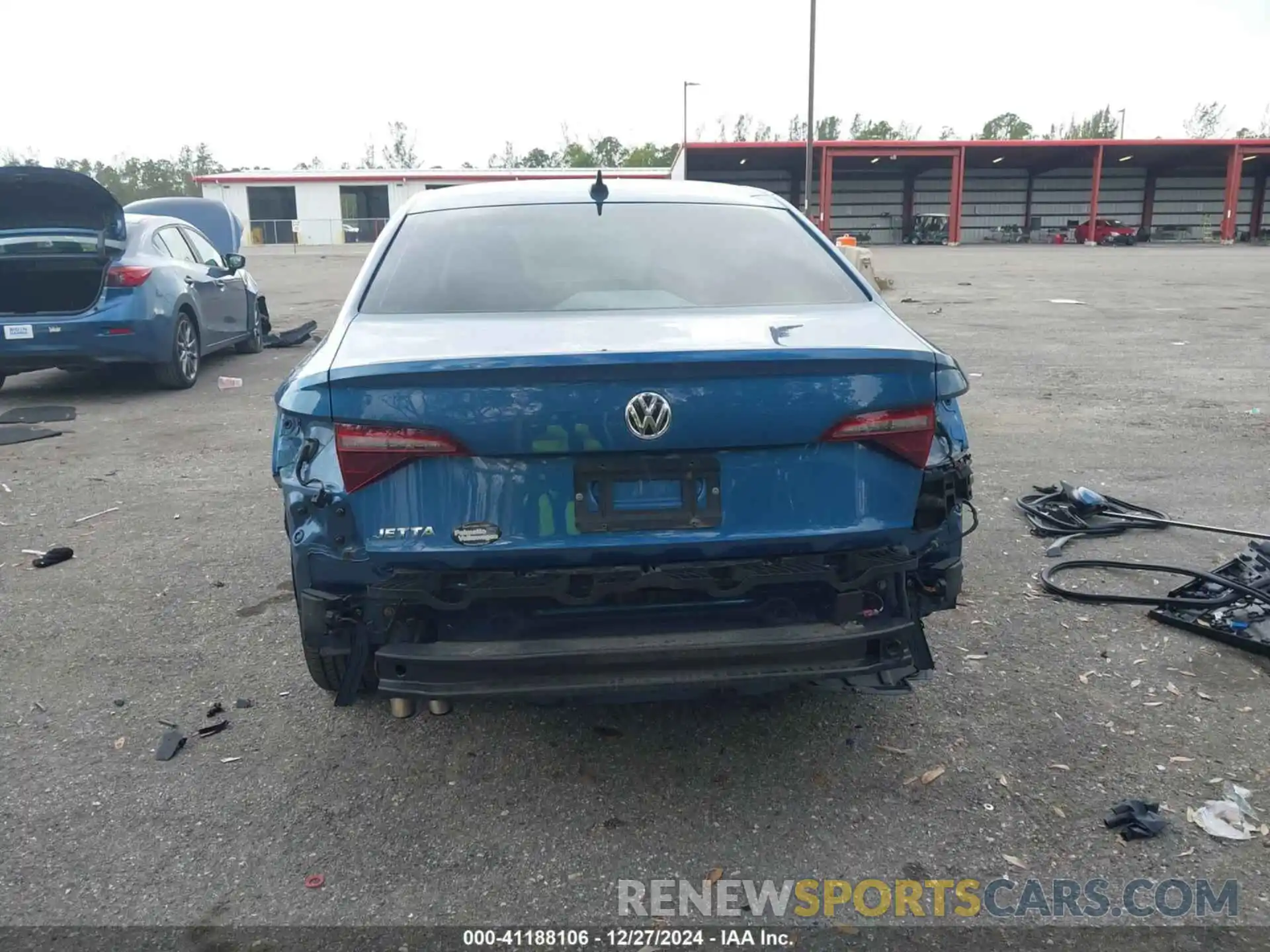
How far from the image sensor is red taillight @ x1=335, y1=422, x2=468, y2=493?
257 cm

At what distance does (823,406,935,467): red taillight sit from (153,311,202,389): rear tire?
26.4ft

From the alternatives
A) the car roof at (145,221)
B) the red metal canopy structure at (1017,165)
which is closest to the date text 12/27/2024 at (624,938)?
the car roof at (145,221)

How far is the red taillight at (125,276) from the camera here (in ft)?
28.5

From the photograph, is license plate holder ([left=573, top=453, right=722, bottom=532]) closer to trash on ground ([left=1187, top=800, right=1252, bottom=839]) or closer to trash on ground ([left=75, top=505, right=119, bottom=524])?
trash on ground ([left=1187, top=800, right=1252, bottom=839])

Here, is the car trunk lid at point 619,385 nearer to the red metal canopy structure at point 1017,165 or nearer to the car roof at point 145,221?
the car roof at point 145,221

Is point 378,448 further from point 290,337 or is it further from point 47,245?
point 290,337

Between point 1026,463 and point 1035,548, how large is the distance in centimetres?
170

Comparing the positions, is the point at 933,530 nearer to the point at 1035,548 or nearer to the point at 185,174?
the point at 1035,548

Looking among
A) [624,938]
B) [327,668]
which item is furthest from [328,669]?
[624,938]

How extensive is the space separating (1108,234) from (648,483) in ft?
168

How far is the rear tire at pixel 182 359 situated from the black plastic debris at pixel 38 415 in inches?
33.6

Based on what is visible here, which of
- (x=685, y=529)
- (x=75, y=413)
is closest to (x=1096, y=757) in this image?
(x=685, y=529)

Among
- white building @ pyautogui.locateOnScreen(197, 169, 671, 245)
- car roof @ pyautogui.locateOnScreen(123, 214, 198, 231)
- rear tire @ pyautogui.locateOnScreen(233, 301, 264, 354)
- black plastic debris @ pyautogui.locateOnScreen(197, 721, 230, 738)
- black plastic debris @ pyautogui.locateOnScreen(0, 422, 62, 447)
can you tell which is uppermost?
white building @ pyautogui.locateOnScreen(197, 169, 671, 245)

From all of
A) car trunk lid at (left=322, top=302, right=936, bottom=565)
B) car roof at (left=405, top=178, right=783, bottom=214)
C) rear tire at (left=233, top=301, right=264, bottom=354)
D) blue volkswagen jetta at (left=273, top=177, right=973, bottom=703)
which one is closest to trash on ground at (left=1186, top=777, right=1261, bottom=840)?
blue volkswagen jetta at (left=273, top=177, right=973, bottom=703)
